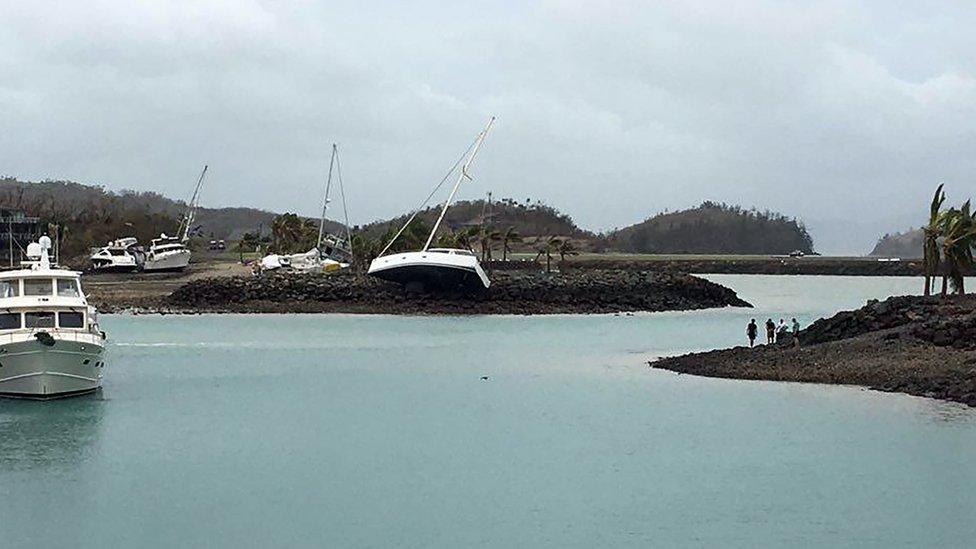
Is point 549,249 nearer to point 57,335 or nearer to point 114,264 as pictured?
point 114,264

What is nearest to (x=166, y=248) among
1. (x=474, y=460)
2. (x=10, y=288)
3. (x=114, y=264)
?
(x=114, y=264)

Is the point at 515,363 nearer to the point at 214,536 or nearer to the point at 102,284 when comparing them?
the point at 214,536

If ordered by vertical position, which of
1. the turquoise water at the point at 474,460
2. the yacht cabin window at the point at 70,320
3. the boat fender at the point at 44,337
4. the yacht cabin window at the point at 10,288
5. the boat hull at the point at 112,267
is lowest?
the turquoise water at the point at 474,460

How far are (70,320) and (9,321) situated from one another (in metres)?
1.45

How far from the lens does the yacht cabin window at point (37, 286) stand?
35.5 meters

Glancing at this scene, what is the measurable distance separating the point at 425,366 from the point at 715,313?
111ft

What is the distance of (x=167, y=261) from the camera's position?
9594cm

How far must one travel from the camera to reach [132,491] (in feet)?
81.0

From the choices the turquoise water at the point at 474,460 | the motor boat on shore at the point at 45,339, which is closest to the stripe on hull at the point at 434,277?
the turquoise water at the point at 474,460

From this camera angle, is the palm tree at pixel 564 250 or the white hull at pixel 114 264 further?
the palm tree at pixel 564 250

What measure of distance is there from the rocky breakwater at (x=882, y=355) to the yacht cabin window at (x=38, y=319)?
18580 mm

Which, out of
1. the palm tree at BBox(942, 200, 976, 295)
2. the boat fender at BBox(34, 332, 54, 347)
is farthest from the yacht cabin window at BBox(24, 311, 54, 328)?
the palm tree at BBox(942, 200, 976, 295)

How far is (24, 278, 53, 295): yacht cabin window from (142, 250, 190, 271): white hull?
198 feet

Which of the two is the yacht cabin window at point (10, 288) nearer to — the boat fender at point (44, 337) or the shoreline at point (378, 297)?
the boat fender at point (44, 337)
